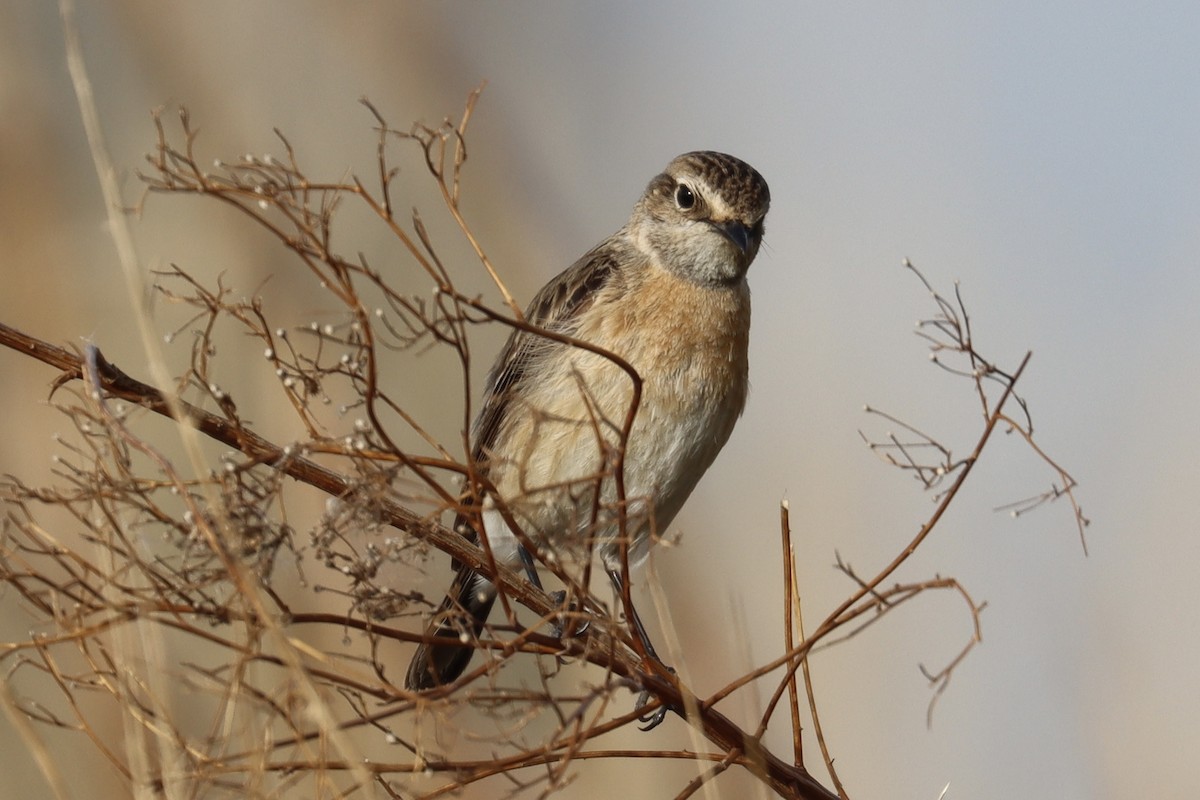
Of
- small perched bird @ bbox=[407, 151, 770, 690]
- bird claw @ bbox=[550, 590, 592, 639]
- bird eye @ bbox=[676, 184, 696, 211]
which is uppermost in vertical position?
bird eye @ bbox=[676, 184, 696, 211]

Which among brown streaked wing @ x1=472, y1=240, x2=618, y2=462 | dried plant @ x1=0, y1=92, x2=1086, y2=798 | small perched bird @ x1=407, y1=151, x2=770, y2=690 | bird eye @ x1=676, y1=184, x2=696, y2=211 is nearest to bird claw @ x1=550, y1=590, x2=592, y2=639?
dried plant @ x1=0, y1=92, x2=1086, y2=798

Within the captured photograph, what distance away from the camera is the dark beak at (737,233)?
438cm

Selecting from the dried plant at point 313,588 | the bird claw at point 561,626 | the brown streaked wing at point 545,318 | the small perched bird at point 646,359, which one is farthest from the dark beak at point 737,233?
the dried plant at point 313,588

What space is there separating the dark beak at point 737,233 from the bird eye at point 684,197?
170 mm

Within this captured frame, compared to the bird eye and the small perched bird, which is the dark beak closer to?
the small perched bird

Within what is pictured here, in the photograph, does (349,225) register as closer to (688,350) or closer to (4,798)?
(4,798)

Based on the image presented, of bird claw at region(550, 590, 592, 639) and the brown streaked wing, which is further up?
the brown streaked wing

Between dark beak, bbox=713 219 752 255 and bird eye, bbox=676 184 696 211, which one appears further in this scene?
bird eye, bbox=676 184 696 211

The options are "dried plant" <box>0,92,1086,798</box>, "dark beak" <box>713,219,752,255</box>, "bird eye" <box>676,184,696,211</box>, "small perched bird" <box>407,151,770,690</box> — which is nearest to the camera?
"dried plant" <box>0,92,1086,798</box>

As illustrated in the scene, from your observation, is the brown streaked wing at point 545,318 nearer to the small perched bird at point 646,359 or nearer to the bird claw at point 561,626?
the small perched bird at point 646,359

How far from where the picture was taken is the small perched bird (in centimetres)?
402

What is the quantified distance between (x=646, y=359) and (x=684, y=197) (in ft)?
2.64

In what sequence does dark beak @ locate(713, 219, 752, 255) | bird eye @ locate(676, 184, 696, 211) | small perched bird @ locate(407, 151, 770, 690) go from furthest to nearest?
bird eye @ locate(676, 184, 696, 211) < dark beak @ locate(713, 219, 752, 255) < small perched bird @ locate(407, 151, 770, 690)

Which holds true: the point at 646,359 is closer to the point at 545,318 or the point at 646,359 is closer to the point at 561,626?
the point at 545,318
